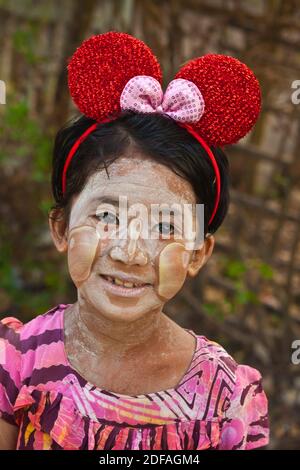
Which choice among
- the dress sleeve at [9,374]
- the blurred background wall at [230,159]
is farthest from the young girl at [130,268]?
the blurred background wall at [230,159]

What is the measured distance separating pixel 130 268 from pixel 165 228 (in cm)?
12

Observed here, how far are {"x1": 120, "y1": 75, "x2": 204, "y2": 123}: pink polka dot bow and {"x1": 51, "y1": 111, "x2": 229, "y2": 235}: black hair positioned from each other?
2 centimetres

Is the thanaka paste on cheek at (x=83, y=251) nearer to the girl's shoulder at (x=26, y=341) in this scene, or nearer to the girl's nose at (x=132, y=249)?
the girl's nose at (x=132, y=249)

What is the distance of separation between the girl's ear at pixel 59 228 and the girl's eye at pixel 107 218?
0.61 feet

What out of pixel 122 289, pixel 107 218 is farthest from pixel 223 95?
pixel 122 289

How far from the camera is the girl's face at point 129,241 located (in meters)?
1.62

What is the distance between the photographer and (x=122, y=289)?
1620 mm

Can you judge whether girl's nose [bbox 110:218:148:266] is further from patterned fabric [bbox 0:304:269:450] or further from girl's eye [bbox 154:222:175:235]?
patterned fabric [bbox 0:304:269:450]

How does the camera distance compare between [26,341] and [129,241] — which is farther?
[26,341]

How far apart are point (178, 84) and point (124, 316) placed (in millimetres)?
534

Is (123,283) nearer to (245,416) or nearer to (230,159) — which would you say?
(245,416)

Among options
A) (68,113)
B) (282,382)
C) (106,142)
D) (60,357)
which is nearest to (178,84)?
(106,142)

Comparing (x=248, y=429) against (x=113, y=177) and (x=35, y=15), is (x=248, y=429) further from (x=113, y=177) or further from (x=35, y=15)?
(x=35, y=15)

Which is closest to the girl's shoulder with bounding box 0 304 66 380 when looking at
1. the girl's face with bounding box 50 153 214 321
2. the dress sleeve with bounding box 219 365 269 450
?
the girl's face with bounding box 50 153 214 321
